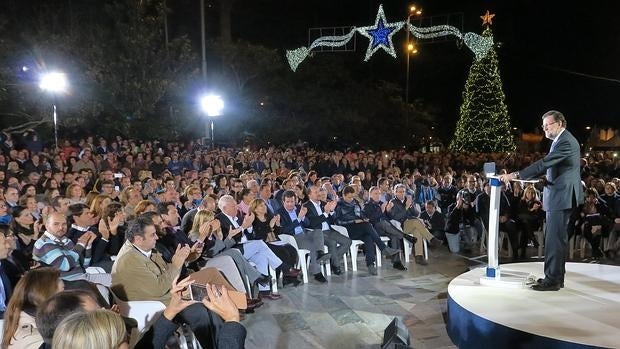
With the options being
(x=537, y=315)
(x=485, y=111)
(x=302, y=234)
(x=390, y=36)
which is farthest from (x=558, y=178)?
(x=485, y=111)

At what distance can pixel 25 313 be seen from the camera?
280 centimetres

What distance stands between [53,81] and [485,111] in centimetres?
1490

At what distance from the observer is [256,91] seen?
814 inches

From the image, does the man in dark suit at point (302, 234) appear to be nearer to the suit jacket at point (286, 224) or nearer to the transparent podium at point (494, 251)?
the suit jacket at point (286, 224)

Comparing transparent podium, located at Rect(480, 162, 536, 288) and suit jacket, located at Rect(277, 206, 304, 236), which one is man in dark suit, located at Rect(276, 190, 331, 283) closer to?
suit jacket, located at Rect(277, 206, 304, 236)

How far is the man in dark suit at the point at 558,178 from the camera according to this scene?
4.42 m

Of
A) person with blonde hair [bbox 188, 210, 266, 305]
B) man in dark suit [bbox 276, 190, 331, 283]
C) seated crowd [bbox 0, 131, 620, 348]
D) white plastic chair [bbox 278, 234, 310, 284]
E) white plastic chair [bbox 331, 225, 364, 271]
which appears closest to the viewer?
seated crowd [bbox 0, 131, 620, 348]

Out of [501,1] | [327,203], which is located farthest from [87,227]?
[501,1]

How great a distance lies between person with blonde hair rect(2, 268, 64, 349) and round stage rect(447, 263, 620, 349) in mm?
3124

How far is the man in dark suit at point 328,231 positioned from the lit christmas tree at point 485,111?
555 inches

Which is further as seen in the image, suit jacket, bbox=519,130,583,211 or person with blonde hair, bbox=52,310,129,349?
suit jacket, bbox=519,130,583,211

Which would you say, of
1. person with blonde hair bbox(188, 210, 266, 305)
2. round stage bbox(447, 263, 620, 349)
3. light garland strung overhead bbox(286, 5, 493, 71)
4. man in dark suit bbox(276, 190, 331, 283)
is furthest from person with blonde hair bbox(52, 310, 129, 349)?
light garland strung overhead bbox(286, 5, 493, 71)

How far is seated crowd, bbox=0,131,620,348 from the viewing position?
8.79ft

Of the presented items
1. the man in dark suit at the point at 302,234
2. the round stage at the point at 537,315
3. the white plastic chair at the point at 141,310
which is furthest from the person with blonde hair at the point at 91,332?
the man in dark suit at the point at 302,234
